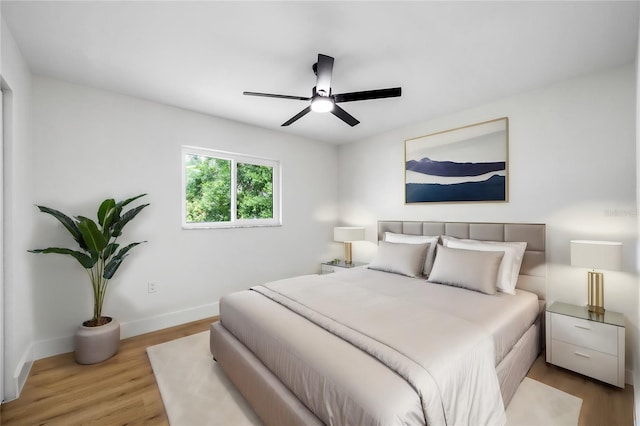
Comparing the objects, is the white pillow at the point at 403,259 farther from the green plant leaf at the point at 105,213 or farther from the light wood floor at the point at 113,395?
the green plant leaf at the point at 105,213

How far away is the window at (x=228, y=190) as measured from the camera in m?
3.42

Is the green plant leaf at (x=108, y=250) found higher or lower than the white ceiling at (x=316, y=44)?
lower

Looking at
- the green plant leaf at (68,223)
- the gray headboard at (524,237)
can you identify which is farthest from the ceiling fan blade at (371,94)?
the green plant leaf at (68,223)

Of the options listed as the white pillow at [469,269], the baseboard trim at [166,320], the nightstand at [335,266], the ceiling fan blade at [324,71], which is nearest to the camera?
the ceiling fan blade at [324,71]

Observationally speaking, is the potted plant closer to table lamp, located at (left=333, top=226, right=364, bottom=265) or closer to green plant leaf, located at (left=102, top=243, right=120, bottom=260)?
green plant leaf, located at (left=102, top=243, right=120, bottom=260)

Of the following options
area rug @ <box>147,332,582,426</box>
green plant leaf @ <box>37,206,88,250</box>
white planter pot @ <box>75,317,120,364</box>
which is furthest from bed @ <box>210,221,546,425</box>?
green plant leaf @ <box>37,206,88,250</box>

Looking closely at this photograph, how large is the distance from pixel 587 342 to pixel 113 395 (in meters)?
3.52

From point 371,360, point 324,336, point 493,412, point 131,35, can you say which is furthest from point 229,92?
point 493,412

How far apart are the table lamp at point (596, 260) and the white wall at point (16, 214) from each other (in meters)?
4.21

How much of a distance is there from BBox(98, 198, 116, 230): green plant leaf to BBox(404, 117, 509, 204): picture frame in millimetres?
3329

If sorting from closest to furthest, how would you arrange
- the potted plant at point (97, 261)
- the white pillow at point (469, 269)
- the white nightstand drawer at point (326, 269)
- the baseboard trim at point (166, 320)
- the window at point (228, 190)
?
the potted plant at point (97, 261) → the white pillow at point (469, 269) → the baseboard trim at point (166, 320) → the window at point (228, 190) → the white nightstand drawer at point (326, 269)

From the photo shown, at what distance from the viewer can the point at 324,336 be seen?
1.60m

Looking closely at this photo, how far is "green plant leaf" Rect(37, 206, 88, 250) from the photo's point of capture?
2264mm

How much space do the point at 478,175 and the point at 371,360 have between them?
2624 mm
